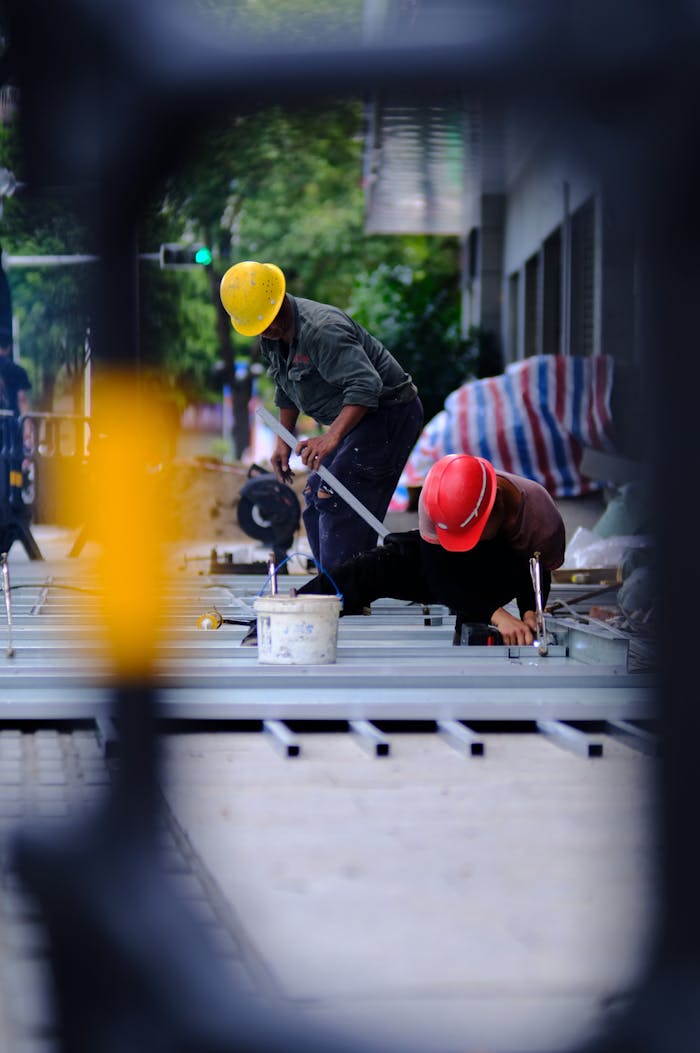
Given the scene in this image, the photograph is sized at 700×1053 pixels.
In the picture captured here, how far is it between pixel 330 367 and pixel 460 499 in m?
1.49

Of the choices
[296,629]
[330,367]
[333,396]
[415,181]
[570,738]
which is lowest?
[570,738]

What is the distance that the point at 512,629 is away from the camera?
21.3 ft

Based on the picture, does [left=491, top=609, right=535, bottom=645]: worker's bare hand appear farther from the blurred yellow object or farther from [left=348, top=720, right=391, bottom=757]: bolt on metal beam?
the blurred yellow object

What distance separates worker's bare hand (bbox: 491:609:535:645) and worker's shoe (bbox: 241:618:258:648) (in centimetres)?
102

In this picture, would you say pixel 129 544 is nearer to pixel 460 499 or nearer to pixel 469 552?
pixel 460 499

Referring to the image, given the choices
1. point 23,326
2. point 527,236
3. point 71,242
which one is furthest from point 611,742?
point 23,326

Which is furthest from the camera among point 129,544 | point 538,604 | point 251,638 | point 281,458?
point 281,458

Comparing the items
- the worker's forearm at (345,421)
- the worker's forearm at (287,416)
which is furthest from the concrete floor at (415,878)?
the worker's forearm at (287,416)

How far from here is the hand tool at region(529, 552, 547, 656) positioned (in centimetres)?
603

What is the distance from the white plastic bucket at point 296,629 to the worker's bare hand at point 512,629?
0.81m

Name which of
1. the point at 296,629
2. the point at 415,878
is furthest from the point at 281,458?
the point at 415,878

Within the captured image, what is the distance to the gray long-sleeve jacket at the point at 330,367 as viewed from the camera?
6996 millimetres

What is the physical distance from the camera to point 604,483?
1264 centimetres

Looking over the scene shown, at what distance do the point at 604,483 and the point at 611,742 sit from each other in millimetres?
7732
